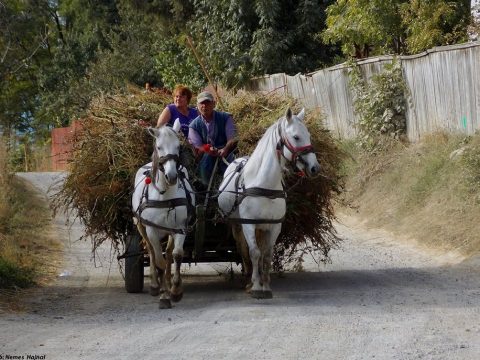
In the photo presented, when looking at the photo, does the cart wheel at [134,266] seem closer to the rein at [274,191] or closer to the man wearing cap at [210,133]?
the man wearing cap at [210,133]

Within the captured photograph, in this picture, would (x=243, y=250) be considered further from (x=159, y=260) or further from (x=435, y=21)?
(x=435, y=21)

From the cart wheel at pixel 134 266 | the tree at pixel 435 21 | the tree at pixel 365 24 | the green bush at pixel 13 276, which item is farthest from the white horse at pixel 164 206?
the tree at pixel 365 24

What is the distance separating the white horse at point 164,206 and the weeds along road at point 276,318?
38 centimetres

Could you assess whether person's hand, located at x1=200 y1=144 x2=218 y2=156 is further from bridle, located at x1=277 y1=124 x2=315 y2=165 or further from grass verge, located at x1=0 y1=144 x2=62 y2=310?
grass verge, located at x1=0 y1=144 x2=62 y2=310

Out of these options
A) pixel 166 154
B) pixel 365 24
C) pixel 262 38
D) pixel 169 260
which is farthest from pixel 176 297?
pixel 262 38

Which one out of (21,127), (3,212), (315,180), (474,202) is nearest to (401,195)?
(474,202)

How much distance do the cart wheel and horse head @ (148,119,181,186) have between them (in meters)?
1.24

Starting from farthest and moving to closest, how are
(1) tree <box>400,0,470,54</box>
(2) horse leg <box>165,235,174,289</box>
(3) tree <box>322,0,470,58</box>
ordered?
1. (3) tree <box>322,0,470,58</box>
2. (1) tree <box>400,0,470,54</box>
3. (2) horse leg <box>165,235,174,289</box>

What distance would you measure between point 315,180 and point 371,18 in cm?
1115

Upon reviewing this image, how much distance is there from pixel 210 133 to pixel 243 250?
1.41 m

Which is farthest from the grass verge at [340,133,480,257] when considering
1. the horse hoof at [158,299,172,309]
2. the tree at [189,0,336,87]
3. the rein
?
the tree at [189,0,336,87]

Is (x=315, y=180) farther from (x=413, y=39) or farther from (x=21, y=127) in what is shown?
(x=21, y=127)

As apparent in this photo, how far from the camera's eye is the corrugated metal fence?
53.3ft

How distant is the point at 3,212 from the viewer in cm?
1631
